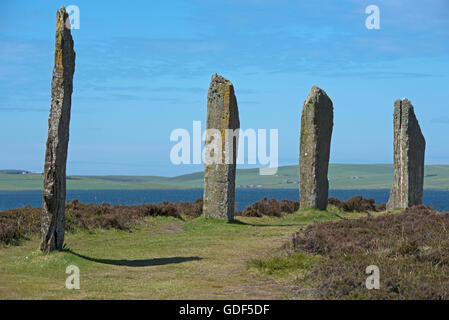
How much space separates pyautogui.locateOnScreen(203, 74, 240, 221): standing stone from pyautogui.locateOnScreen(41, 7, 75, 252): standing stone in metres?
9.07

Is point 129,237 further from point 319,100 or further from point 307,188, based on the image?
point 319,100

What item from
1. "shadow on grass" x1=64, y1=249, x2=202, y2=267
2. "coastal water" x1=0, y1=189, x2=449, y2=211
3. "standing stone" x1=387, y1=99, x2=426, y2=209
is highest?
"standing stone" x1=387, y1=99, x2=426, y2=209

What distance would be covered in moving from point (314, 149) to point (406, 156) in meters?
5.22

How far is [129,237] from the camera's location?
2042 centimetres

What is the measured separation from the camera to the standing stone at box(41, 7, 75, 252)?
561 inches

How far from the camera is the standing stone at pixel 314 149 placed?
26.2 m

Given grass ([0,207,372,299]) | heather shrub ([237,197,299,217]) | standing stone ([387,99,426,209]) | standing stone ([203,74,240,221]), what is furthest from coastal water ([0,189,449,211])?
grass ([0,207,372,299])

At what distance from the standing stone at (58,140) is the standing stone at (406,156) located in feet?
60.7

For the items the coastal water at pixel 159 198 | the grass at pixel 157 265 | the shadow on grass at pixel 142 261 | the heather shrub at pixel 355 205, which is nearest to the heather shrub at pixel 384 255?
the grass at pixel 157 265

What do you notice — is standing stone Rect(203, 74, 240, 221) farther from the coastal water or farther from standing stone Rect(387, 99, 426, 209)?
the coastal water

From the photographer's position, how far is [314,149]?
2614 cm

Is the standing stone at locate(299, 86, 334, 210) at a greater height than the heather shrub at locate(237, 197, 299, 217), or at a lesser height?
greater

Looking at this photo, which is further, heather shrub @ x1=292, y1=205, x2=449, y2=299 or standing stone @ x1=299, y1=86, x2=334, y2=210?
standing stone @ x1=299, y1=86, x2=334, y2=210
